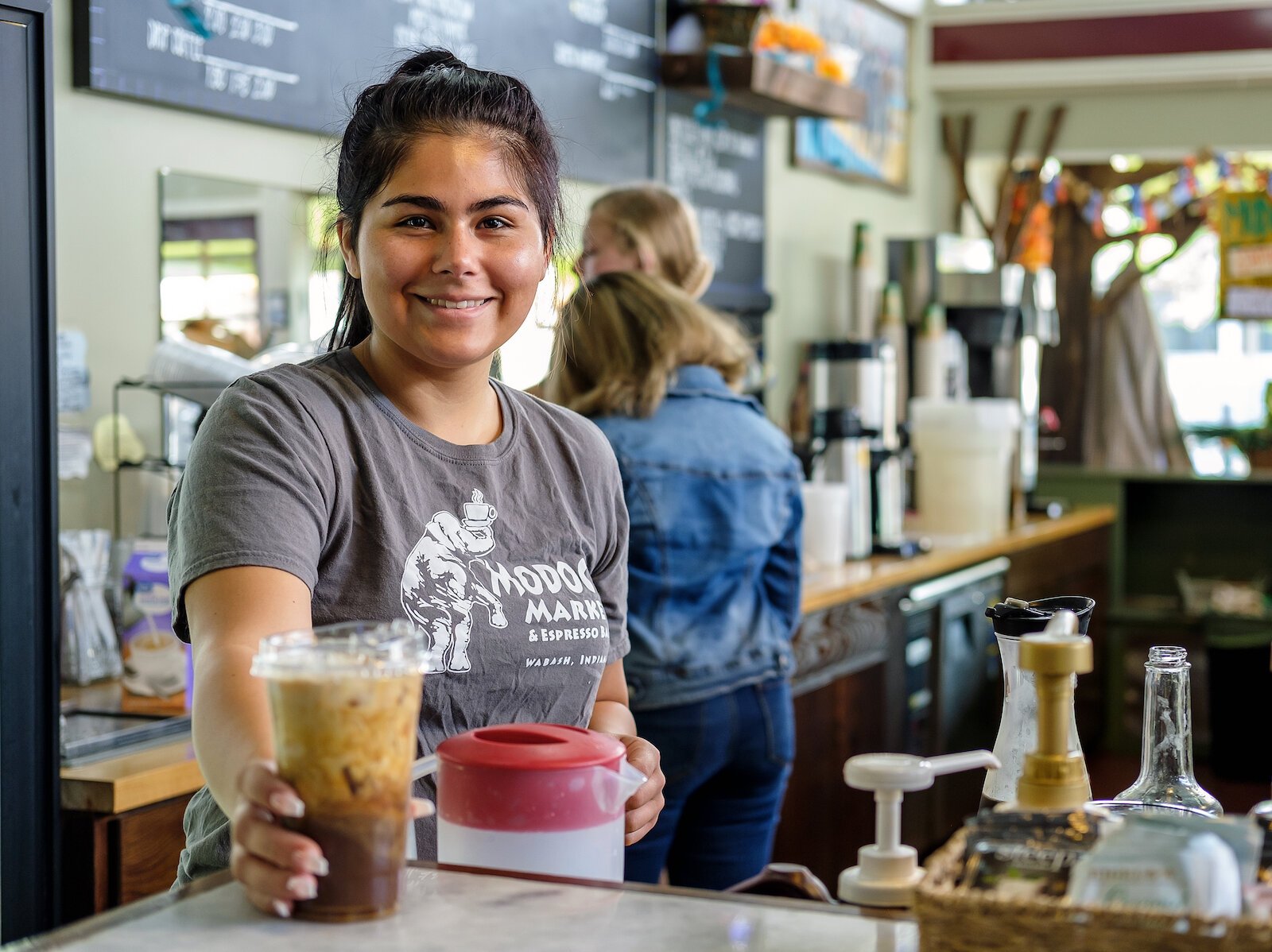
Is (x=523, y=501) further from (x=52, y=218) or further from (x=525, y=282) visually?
(x=52, y=218)

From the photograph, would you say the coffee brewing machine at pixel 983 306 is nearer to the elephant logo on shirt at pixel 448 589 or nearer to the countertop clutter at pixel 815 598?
the countertop clutter at pixel 815 598

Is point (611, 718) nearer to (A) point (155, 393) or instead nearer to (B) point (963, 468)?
(A) point (155, 393)

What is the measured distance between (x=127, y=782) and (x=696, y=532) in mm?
979

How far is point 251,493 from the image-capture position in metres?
1.26

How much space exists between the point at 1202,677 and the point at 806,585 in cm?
327

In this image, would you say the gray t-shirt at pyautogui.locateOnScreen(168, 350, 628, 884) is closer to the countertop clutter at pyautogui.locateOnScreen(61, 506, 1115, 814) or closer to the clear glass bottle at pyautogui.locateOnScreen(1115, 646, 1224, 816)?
the clear glass bottle at pyautogui.locateOnScreen(1115, 646, 1224, 816)

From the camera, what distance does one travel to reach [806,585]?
364cm

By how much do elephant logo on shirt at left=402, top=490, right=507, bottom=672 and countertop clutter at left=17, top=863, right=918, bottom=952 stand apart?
0.33 m

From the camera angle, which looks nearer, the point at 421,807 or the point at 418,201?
the point at 421,807

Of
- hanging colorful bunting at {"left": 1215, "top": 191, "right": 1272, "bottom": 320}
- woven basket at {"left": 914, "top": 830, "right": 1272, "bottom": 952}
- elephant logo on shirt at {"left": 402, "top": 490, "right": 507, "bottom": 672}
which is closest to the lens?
woven basket at {"left": 914, "top": 830, "right": 1272, "bottom": 952}

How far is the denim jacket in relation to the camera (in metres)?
2.54

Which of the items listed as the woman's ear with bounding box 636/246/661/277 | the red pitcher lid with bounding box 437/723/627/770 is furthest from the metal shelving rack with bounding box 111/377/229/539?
the red pitcher lid with bounding box 437/723/627/770

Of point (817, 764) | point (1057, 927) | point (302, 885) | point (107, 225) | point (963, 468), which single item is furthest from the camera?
point (963, 468)

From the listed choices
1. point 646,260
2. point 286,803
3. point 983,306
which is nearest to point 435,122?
point 286,803
